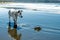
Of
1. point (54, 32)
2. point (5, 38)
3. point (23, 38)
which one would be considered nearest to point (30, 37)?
point (23, 38)

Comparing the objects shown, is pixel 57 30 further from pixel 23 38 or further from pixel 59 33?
pixel 23 38

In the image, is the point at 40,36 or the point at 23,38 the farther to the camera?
the point at 40,36

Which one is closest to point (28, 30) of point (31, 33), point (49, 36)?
point (31, 33)

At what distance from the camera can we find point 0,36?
53.5 ft

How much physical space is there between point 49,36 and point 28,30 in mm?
2600

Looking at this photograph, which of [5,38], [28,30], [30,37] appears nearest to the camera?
[5,38]

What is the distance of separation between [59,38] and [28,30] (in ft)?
11.6

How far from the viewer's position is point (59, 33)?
60.6 ft

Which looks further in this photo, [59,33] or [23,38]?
[59,33]

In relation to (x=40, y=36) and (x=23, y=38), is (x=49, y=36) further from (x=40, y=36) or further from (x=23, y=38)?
(x=23, y=38)

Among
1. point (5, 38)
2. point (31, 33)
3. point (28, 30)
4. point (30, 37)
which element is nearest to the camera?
point (5, 38)

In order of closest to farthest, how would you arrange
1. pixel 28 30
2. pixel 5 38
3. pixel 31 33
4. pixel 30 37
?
pixel 5 38 < pixel 30 37 < pixel 31 33 < pixel 28 30

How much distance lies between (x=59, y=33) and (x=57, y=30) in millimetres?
1234

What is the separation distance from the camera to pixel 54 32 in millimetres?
19031
